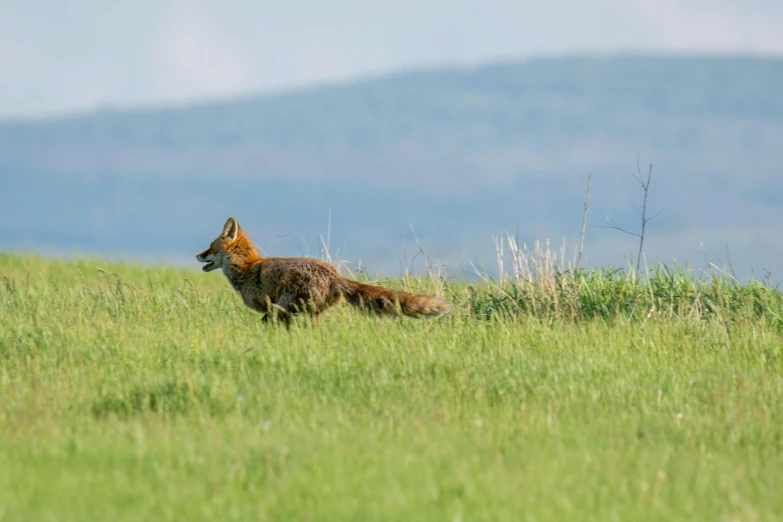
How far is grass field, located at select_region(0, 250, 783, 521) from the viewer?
15.1 ft

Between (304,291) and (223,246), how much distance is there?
53.6 inches

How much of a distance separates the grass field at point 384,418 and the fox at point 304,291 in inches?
9.0

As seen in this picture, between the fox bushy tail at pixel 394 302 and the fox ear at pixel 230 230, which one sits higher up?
the fox ear at pixel 230 230

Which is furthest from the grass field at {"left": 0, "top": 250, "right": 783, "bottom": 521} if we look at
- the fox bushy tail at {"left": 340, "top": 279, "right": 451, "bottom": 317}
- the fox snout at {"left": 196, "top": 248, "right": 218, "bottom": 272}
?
the fox snout at {"left": 196, "top": 248, "right": 218, "bottom": 272}

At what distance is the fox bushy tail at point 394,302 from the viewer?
895 cm

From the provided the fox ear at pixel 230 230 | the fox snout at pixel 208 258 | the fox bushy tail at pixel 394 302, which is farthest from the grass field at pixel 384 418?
the fox ear at pixel 230 230

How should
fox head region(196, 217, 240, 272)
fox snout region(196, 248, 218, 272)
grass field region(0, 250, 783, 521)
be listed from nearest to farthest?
grass field region(0, 250, 783, 521) < fox head region(196, 217, 240, 272) < fox snout region(196, 248, 218, 272)

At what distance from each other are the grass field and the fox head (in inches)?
24.7

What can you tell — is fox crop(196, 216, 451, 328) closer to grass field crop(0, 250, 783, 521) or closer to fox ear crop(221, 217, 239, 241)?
fox ear crop(221, 217, 239, 241)

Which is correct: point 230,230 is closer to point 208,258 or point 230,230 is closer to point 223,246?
point 223,246

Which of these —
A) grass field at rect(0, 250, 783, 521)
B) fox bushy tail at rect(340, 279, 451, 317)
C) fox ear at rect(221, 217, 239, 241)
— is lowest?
grass field at rect(0, 250, 783, 521)

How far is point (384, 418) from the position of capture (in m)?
6.14

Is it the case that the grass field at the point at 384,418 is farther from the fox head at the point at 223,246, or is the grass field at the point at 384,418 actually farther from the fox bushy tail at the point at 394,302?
the fox head at the point at 223,246

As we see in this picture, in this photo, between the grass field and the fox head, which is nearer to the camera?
the grass field
